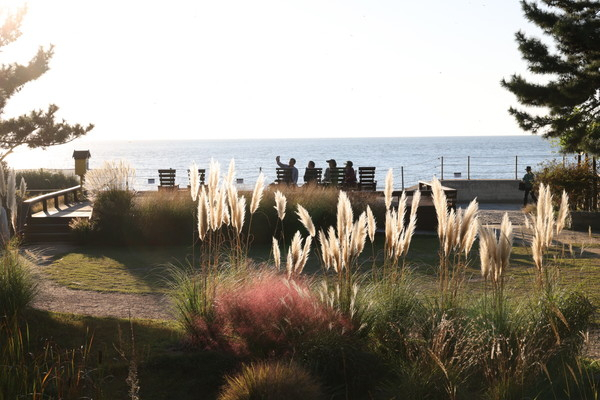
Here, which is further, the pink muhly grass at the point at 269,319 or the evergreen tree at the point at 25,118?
the evergreen tree at the point at 25,118

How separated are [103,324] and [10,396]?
2.87 metres

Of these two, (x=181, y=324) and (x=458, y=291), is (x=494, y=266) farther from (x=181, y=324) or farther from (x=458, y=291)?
(x=181, y=324)

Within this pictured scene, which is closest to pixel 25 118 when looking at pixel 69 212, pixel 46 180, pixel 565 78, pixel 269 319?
pixel 46 180

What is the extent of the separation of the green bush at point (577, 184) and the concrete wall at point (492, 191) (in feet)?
23.3

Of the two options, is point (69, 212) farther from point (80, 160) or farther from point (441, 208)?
point (441, 208)

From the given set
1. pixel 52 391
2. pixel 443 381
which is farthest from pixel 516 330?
pixel 52 391

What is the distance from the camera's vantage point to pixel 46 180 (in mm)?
26281

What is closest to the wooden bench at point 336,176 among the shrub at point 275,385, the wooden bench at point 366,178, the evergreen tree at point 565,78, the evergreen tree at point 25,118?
the wooden bench at point 366,178

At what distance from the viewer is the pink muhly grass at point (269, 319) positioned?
17.7 ft

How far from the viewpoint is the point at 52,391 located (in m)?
4.88

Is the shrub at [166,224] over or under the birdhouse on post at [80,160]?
under

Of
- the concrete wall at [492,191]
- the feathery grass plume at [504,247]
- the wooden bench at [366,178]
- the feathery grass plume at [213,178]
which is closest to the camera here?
the feathery grass plume at [504,247]

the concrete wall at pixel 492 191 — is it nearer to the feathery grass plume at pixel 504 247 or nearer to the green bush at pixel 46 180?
the green bush at pixel 46 180

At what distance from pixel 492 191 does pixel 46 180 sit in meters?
15.8
